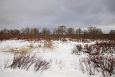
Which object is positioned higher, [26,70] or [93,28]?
[93,28]

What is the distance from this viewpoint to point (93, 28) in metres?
47.2

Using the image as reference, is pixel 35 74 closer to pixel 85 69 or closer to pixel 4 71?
pixel 4 71

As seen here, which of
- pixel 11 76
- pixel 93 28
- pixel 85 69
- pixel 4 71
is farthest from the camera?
pixel 93 28

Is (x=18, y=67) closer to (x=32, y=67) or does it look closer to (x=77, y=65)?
(x=32, y=67)

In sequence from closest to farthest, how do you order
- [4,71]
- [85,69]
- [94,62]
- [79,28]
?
1. [4,71]
2. [85,69]
3. [94,62]
4. [79,28]

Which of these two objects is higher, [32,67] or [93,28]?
[93,28]

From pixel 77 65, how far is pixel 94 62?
24.5 inches

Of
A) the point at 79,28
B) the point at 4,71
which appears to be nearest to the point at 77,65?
the point at 4,71

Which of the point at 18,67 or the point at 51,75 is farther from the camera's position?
the point at 18,67

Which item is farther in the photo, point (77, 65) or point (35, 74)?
point (77, 65)

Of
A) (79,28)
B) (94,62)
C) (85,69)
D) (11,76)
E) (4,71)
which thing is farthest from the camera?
(79,28)

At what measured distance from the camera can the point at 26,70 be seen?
490 centimetres

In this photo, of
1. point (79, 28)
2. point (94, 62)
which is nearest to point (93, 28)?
point (79, 28)

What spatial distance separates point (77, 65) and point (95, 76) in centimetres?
116
